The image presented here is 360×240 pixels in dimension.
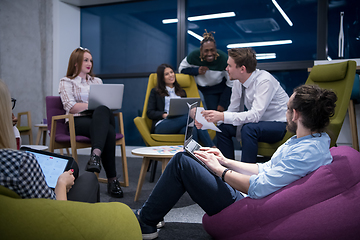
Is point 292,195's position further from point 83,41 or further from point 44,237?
point 83,41

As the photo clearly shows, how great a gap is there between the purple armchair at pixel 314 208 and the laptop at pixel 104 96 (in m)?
1.61

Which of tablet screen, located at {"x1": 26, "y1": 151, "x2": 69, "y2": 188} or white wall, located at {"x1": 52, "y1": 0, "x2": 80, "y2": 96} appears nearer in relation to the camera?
tablet screen, located at {"x1": 26, "y1": 151, "x2": 69, "y2": 188}

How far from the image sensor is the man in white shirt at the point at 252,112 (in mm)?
2055

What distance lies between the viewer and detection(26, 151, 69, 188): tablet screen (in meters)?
1.10

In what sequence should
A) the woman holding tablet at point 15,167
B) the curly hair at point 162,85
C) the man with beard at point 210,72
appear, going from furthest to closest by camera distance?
the man with beard at point 210,72 < the curly hair at point 162,85 < the woman holding tablet at point 15,167

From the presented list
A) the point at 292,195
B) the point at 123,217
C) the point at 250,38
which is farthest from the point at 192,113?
the point at 250,38

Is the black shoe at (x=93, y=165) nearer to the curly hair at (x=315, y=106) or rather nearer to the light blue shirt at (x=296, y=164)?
the light blue shirt at (x=296, y=164)

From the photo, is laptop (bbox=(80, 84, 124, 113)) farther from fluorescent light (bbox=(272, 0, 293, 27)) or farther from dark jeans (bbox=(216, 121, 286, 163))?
fluorescent light (bbox=(272, 0, 293, 27))

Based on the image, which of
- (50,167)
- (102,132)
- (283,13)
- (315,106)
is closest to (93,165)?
(102,132)

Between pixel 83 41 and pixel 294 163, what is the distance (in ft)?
14.9

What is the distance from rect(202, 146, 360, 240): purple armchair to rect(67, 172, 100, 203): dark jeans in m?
0.62

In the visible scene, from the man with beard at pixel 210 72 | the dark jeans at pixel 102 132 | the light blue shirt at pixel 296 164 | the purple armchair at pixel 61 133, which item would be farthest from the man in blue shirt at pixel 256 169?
the man with beard at pixel 210 72

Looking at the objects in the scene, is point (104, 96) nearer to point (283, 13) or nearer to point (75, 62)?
point (75, 62)

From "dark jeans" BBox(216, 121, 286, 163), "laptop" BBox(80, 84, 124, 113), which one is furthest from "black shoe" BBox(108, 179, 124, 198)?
"dark jeans" BBox(216, 121, 286, 163)
